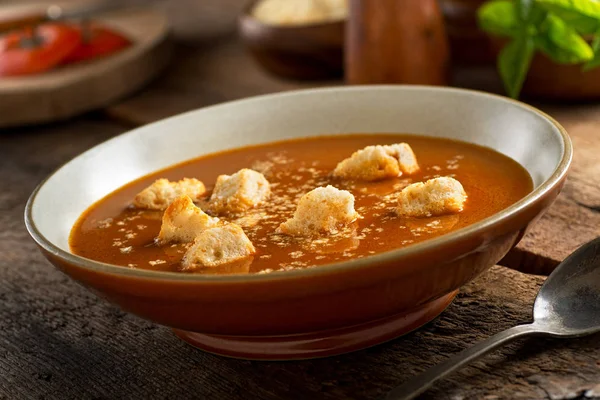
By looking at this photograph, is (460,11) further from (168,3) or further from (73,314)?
(168,3)

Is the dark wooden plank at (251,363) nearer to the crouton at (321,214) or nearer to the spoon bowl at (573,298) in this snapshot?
the spoon bowl at (573,298)

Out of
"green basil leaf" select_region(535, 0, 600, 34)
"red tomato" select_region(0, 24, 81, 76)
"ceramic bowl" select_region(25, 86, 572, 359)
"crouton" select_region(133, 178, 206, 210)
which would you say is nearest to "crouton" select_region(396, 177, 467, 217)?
"ceramic bowl" select_region(25, 86, 572, 359)

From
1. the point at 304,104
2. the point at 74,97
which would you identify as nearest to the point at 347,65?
the point at 304,104

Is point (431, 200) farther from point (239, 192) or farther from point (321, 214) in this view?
point (239, 192)

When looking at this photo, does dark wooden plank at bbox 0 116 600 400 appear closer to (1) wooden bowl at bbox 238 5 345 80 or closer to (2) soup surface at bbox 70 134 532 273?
(2) soup surface at bbox 70 134 532 273

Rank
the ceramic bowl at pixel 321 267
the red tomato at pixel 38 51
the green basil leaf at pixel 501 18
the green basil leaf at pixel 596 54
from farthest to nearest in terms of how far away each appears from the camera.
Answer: the red tomato at pixel 38 51
the green basil leaf at pixel 501 18
the green basil leaf at pixel 596 54
the ceramic bowl at pixel 321 267

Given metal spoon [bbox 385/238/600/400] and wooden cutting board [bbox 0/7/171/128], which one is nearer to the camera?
metal spoon [bbox 385/238/600/400]

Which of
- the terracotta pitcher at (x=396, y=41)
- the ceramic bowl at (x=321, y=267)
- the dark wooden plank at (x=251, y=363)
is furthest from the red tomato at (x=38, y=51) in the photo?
the dark wooden plank at (x=251, y=363)
